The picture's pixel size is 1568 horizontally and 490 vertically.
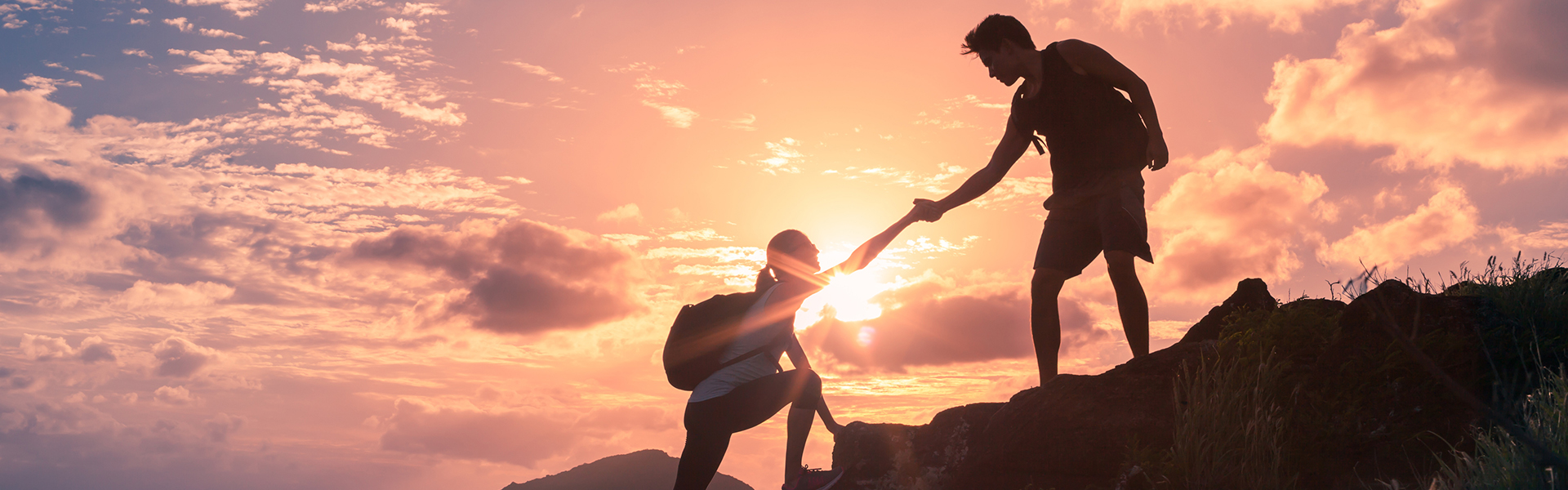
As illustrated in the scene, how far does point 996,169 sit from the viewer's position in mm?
6633

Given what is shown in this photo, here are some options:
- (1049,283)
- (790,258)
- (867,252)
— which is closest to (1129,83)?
(1049,283)

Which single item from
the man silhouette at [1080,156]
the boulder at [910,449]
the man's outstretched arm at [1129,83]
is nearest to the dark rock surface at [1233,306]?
the man silhouette at [1080,156]

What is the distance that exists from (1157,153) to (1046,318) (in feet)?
4.28

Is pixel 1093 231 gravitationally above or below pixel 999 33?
below

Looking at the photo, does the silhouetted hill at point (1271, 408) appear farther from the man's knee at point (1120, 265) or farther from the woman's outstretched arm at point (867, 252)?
the woman's outstretched arm at point (867, 252)

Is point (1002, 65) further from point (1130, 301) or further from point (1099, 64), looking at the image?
point (1130, 301)

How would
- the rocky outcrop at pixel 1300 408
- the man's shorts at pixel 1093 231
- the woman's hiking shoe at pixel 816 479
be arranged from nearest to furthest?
1. the rocky outcrop at pixel 1300 408
2. the woman's hiking shoe at pixel 816 479
3. the man's shorts at pixel 1093 231

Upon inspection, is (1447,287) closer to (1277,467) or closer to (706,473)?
(1277,467)

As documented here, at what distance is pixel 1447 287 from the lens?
7352 millimetres

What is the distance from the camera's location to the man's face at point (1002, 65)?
627 centimetres

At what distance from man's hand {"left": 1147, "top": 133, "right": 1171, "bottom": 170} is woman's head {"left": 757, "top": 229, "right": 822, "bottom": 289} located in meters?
2.48

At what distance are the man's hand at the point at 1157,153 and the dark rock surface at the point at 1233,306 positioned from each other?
1105 millimetres

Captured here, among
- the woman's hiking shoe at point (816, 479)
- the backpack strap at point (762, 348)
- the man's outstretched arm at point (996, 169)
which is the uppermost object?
the man's outstretched arm at point (996, 169)

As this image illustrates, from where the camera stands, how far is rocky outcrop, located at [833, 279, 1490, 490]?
4.98 meters
